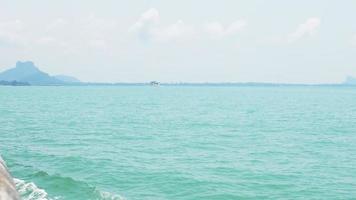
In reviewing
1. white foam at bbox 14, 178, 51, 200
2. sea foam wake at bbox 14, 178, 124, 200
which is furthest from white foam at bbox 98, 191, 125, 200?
white foam at bbox 14, 178, 51, 200

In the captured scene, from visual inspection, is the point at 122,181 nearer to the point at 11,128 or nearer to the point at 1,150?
the point at 1,150

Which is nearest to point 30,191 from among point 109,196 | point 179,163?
point 109,196

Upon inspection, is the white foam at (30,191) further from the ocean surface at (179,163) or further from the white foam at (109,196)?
the white foam at (109,196)

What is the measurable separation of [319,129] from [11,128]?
37.1 metres

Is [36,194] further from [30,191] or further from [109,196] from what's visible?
[109,196]

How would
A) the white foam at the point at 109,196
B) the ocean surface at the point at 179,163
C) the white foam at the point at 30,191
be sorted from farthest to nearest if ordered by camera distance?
the ocean surface at the point at 179,163
the white foam at the point at 109,196
the white foam at the point at 30,191

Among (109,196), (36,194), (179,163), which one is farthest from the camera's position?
(179,163)

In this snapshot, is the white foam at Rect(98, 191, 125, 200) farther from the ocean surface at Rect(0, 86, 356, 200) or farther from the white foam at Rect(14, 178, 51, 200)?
the white foam at Rect(14, 178, 51, 200)

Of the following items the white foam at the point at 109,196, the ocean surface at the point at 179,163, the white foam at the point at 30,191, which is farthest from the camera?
the ocean surface at the point at 179,163

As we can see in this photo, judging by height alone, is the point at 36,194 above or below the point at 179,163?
below

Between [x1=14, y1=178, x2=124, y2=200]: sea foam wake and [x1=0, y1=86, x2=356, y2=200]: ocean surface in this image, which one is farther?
[x1=0, y1=86, x2=356, y2=200]: ocean surface

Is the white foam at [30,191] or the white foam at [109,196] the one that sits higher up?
the white foam at [30,191]

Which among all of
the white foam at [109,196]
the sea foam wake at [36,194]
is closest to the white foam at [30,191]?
the sea foam wake at [36,194]

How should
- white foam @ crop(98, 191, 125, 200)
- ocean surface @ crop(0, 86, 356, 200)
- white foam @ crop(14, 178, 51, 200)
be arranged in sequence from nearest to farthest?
white foam @ crop(14, 178, 51, 200), white foam @ crop(98, 191, 125, 200), ocean surface @ crop(0, 86, 356, 200)
